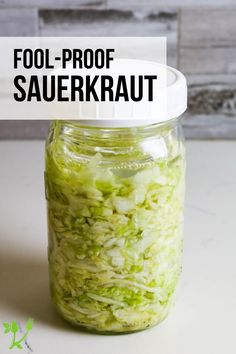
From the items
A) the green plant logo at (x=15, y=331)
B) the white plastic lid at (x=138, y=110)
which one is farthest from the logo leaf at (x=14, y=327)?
the white plastic lid at (x=138, y=110)

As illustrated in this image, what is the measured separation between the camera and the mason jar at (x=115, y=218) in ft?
2.20

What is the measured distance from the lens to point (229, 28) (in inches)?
45.9

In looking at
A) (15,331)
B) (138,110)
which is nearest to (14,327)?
(15,331)

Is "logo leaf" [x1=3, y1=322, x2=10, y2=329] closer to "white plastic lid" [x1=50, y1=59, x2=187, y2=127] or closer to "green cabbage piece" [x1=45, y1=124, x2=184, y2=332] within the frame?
"green cabbage piece" [x1=45, y1=124, x2=184, y2=332]

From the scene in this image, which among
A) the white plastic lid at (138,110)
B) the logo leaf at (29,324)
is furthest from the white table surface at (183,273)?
the white plastic lid at (138,110)

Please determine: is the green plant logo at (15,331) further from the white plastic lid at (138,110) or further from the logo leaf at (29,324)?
the white plastic lid at (138,110)

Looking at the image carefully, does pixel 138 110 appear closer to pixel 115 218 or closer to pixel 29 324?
pixel 115 218

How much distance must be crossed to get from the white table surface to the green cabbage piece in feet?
0.08

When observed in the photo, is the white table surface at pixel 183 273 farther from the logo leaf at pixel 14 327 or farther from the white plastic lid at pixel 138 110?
the white plastic lid at pixel 138 110

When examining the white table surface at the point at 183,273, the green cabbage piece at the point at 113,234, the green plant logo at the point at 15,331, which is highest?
the green cabbage piece at the point at 113,234

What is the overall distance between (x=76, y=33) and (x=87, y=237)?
1.81 feet

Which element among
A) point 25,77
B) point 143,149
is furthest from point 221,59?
point 143,149

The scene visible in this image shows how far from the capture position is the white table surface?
73cm

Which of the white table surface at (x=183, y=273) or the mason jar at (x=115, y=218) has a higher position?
the mason jar at (x=115, y=218)
